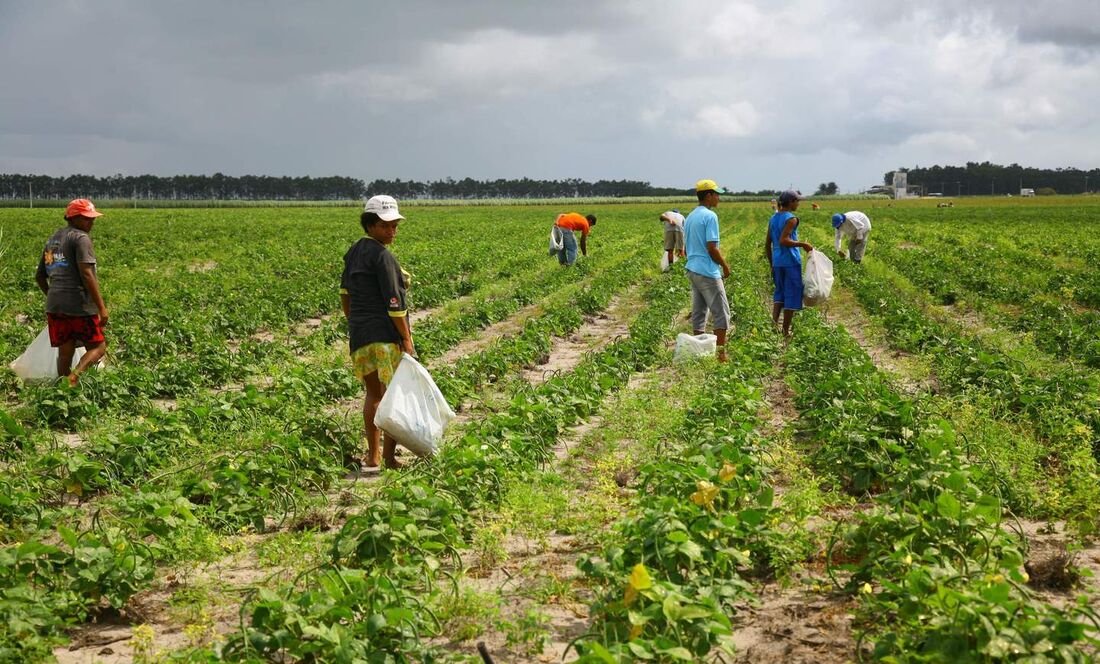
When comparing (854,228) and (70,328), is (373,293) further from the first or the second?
(854,228)

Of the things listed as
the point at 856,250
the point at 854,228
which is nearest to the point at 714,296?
the point at 854,228

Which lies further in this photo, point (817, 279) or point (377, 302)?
point (817, 279)

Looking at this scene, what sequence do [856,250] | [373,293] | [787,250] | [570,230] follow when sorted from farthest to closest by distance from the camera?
1. [570,230]
2. [856,250]
3. [787,250]
4. [373,293]

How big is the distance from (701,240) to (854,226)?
968cm


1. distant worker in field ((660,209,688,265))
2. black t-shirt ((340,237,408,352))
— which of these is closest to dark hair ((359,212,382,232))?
black t-shirt ((340,237,408,352))

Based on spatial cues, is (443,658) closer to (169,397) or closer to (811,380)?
(811,380)

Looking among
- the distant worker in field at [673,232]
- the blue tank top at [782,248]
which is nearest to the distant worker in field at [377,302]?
the blue tank top at [782,248]

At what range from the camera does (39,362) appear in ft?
27.0

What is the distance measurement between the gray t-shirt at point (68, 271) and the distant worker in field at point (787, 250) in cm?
707

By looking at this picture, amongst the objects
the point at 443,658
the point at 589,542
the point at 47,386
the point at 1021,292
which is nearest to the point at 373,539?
the point at 443,658

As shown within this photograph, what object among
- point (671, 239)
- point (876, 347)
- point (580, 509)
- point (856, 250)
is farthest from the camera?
point (856, 250)

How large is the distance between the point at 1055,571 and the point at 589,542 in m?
2.32

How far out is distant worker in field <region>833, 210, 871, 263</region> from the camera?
17.3m

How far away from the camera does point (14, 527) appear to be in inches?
198
